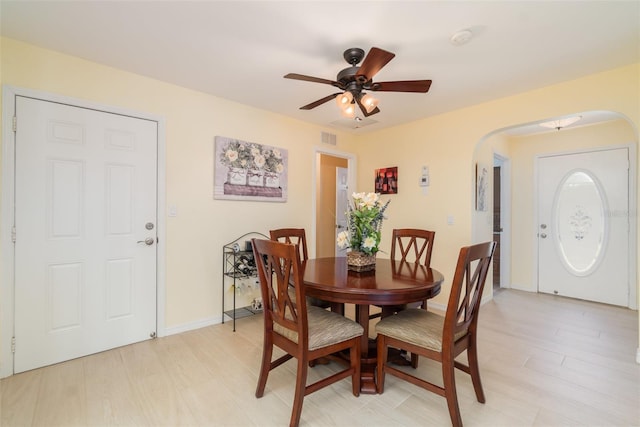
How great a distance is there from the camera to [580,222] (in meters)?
3.94

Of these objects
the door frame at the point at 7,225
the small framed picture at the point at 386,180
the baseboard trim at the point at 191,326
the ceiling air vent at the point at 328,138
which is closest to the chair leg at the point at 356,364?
the baseboard trim at the point at 191,326

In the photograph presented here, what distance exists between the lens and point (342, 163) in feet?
18.1

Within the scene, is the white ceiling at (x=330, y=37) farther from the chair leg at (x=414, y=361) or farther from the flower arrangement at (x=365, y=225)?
the chair leg at (x=414, y=361)

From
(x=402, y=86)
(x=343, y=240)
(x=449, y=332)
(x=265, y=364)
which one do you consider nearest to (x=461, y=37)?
(x=402, y=86)

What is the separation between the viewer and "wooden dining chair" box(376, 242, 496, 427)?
1.53m

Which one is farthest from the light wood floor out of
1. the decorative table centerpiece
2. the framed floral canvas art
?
the framed floral canvas art

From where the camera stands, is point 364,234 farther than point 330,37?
Yes

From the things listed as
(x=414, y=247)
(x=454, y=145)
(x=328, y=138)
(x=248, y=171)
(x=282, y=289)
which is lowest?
(x=282, y=289)

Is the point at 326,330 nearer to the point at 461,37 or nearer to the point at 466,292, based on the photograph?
the point at 466,292

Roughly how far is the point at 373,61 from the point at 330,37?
1.51 ft

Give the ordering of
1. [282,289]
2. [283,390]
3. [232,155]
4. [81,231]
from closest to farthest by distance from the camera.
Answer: [282,289], [283,390], [81,231], [232,155]

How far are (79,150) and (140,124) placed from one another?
510mm

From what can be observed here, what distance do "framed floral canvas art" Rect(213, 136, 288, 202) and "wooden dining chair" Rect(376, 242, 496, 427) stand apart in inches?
81.3

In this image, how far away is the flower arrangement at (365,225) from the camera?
2117mm
